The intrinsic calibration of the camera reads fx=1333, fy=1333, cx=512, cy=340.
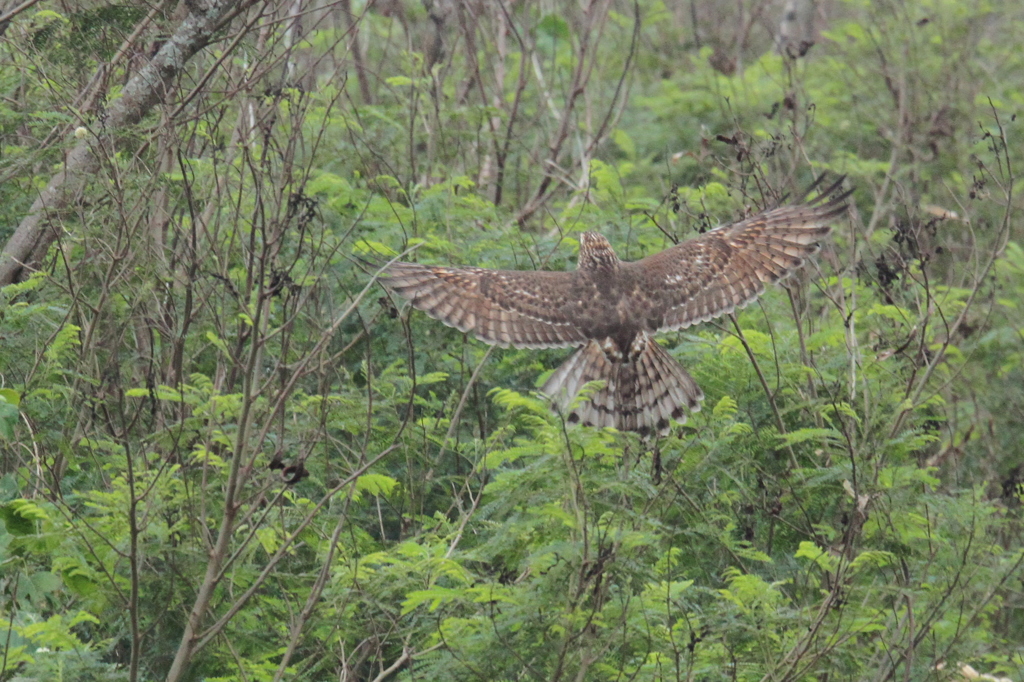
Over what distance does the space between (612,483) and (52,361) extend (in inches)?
103

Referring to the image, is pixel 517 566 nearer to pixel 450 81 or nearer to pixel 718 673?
pixel 718 673

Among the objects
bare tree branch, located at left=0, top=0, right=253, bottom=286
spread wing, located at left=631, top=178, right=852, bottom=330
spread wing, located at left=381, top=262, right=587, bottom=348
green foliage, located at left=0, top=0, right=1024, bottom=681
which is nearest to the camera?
green foliage, located at left=0, top=0, right=1024, bottom=681

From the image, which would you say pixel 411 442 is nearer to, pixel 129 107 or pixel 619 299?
pixel 619 299

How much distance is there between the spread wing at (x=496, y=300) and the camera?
23.0ft

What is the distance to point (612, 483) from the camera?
15.7 ft

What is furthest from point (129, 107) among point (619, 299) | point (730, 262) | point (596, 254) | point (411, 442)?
point (730, 262)

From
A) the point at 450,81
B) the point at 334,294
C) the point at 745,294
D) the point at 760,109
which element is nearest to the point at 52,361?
the point at 334,294

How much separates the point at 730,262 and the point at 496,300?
4.53ft

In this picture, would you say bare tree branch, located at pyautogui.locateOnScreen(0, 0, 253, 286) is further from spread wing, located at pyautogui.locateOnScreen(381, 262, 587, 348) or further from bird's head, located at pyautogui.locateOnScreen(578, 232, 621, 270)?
bird's head, located at pyautogui.locateOnScreen(578, 232, 621, 270)

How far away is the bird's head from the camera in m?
7.36

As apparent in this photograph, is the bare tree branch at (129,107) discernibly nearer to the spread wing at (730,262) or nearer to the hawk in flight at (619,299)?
the hawk in flight at (619,299)

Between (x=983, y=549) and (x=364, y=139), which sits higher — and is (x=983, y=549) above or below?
below

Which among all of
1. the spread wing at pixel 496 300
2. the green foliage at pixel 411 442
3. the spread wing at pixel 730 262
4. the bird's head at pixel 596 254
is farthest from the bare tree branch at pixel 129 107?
the spread wing at pixel 730 262

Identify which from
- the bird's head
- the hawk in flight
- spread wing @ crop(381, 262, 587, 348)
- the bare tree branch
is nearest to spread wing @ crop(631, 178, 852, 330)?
the hawk in flight
